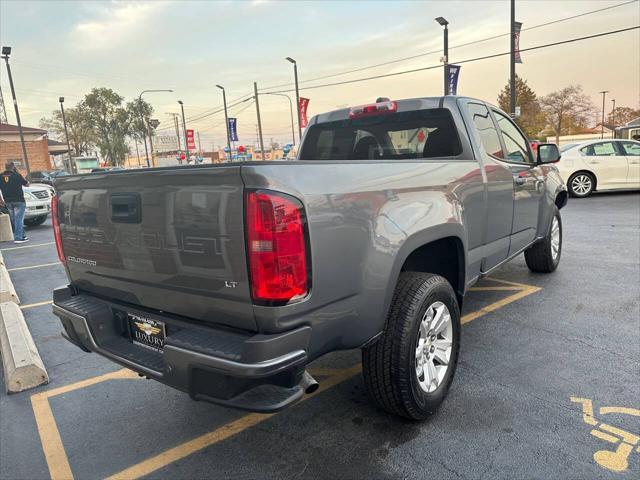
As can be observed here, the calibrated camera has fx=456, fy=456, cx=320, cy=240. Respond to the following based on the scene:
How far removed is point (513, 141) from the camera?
174 inches

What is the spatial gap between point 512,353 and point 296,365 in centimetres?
229

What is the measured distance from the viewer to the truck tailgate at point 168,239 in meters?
1.90

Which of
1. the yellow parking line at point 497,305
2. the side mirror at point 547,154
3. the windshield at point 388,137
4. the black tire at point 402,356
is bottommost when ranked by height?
the yellow parking line at point 497,305

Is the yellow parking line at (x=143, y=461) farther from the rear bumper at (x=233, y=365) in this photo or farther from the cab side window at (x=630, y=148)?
the cab side window at (x=630, y=148)

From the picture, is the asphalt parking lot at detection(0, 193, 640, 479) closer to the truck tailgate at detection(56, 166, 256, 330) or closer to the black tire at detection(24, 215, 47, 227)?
the truck tailgate at detection(56, 166, 256, 330)

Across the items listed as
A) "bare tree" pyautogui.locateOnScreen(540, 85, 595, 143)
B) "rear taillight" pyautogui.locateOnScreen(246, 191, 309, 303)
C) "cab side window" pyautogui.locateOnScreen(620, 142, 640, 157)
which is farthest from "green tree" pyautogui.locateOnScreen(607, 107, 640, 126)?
"rear taillight" pyautogui.locateOnScreen(246, 191, 309, 303)

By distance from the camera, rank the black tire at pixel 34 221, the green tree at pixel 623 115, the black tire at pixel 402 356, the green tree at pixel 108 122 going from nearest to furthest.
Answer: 1. the black tire at pixel 402 356
2. the black tire at pixel 34 221
3. the green tree at pixel 108 122
4. the green tree at pixel 623 115

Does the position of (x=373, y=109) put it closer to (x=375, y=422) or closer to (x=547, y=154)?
(x=547, y=154)

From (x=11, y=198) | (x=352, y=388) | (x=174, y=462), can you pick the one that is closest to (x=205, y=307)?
(x=174, y=462)

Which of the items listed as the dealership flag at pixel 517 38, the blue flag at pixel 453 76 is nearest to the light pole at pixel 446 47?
the blue flag at pixel 453 76

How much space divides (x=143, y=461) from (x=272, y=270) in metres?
1.48

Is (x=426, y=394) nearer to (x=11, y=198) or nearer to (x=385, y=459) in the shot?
(x=385, y=459)

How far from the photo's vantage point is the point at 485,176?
135 inches

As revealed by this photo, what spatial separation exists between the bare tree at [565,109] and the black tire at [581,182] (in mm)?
64345
